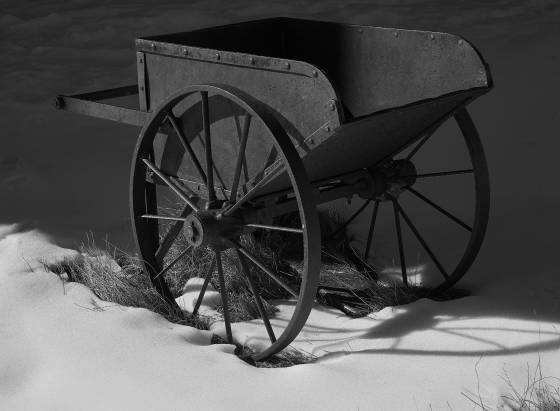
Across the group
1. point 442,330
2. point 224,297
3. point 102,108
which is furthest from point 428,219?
point 102,108

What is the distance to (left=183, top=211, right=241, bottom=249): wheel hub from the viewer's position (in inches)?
136

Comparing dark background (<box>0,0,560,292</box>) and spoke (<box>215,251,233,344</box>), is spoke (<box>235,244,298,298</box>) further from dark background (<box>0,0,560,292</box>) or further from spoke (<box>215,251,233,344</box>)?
dark background (<box>0,0,560,292</box>)

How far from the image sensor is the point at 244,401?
310cm

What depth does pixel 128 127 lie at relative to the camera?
6762 millimetres

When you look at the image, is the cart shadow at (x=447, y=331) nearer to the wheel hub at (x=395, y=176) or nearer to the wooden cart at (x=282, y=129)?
the wooden cart at (x=282, y=129)

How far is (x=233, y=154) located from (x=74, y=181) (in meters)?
2.33

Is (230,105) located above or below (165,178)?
above

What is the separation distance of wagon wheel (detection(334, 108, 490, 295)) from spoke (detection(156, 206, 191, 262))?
79cm

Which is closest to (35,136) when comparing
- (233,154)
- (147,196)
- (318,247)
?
(147,196)

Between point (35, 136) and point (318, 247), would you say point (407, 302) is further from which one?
point (35, 136)

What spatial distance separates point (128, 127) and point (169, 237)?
2.97 m

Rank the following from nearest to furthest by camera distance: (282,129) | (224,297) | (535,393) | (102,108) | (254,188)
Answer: (535,393) < (282,129) < (254,188) < (224,297) < (102,108)

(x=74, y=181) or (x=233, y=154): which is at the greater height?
(x=233, y=154)

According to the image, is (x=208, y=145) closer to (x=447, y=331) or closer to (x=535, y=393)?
(x=447, y=331)
